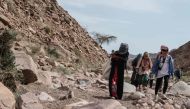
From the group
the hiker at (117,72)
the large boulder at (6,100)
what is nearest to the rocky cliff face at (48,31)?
the hiker at (117,72)

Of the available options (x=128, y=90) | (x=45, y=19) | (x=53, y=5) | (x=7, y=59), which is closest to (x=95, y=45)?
(x=53, y=5)

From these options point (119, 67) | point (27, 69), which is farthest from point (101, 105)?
point (27, 69)

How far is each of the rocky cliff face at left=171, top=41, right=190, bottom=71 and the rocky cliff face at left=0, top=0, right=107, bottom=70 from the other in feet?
97.9

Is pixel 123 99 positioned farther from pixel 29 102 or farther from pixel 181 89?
pixel 181 89

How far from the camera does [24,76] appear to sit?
1475 centimetres

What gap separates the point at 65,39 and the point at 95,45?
335 inches

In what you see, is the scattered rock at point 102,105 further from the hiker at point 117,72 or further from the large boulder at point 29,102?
the hiker at point 117,72

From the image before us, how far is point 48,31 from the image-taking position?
34.0 meters

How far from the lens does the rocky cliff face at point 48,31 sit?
94.8 feet

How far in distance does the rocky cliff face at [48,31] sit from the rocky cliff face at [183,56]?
2983 centimetres

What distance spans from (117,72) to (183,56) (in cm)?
6529

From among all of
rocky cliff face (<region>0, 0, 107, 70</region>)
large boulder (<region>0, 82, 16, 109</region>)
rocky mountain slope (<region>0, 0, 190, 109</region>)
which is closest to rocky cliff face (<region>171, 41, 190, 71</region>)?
rocky mountain slope (<region>0, 0, 190, 109</region>)

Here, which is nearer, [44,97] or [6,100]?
[6,100]

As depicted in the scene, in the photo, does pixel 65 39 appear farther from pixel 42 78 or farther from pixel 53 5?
pixel 42 78
